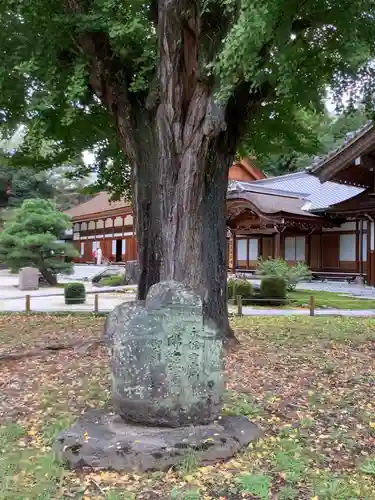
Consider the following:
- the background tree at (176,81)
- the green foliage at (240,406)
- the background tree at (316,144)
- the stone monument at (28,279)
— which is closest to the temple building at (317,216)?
the background tree at (316,144)

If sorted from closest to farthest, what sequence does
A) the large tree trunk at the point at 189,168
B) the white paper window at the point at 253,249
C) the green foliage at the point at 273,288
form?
the large tree trunk at the point at 189,168 → the green foliage at the point at 273,288 → the white paper window at the point at 253,249

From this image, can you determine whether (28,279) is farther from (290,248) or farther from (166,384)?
(166,384)

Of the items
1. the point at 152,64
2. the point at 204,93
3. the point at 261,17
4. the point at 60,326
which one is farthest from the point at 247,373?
the point at 60,326

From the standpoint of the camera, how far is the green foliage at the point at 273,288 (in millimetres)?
16578

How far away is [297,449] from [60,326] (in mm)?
7668

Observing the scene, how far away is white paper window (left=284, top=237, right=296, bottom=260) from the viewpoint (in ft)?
89.5

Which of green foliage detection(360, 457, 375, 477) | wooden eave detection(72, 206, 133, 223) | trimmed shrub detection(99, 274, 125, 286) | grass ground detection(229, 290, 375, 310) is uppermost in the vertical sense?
wooden eave detection(72, 206, 133, 223)

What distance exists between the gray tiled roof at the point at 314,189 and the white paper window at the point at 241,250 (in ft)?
12.5

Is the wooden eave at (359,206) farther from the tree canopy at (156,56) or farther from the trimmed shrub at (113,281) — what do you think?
the trimmed shrub at (113,281)

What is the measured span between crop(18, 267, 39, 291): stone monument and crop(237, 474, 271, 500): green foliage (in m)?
22.5

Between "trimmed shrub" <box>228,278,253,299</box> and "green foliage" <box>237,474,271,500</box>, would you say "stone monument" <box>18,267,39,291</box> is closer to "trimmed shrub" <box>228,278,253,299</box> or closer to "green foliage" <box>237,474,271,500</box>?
"trimmed shrub" <box>228,278,253,299</box>

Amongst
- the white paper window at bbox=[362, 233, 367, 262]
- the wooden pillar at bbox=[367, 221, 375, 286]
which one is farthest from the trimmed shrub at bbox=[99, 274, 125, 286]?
the wooden pillar at bbox=[367, 221, 375, 286]

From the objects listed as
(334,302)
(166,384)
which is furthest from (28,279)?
(166,384)

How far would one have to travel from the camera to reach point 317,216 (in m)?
24.2
